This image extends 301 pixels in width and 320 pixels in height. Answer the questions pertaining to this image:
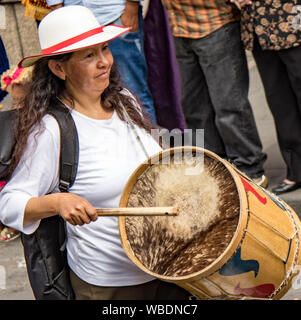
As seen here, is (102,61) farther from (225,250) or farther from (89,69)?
(225,250)

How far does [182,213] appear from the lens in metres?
2.30

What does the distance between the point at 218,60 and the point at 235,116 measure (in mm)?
348

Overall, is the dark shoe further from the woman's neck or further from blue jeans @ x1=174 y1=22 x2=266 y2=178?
the woman's neck

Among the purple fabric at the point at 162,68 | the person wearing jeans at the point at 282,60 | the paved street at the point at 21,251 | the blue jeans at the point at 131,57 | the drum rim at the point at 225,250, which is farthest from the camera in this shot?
the purple fabric at the point at 162,68

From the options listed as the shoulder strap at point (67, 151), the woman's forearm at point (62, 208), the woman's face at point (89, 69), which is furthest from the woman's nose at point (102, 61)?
the woman's forearm at point (62, 208)

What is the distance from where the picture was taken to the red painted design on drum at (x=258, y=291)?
2207mm

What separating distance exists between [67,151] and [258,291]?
81 cm

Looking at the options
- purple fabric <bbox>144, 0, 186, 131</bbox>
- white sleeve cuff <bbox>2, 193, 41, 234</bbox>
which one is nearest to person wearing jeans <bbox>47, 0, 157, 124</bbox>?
purple fabric <bbox>144, 0, 186, 131</bbox>

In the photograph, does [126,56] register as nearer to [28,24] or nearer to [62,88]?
[28,24]

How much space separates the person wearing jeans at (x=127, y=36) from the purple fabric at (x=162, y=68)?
1.53 feet

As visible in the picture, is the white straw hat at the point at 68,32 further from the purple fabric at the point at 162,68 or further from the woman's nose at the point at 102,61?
the purple fabric at the point at 162,68

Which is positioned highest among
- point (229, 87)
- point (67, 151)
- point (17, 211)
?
point (67, 151)

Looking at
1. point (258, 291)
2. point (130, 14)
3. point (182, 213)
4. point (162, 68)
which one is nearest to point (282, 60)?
point (130, 14)
